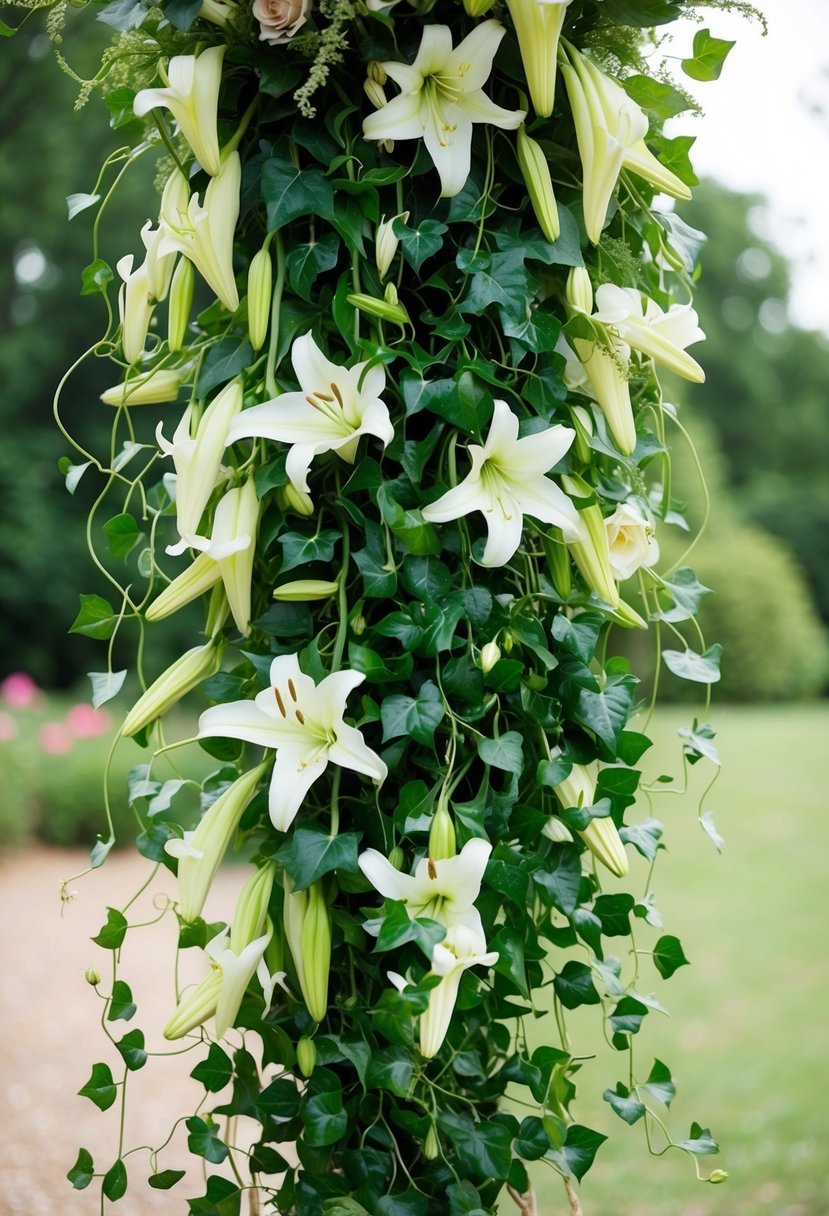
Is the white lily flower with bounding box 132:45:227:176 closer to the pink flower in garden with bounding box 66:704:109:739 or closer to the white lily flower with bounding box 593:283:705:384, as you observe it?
the white lily flower with bounding box 593:283:705:384

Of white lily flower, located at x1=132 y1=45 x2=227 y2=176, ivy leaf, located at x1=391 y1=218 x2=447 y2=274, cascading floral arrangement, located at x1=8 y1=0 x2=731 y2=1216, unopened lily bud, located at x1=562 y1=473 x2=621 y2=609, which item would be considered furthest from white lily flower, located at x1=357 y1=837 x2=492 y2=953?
white lily flower, located at x1=132 y1=45 x2=227 y2=176

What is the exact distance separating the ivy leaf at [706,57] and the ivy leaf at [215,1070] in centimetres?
89

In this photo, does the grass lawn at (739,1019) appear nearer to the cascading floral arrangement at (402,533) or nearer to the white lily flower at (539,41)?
the cascading floral arrangement at (402,533)

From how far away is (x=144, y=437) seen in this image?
1015 centimetres

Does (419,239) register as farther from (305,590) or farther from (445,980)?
(445,980)

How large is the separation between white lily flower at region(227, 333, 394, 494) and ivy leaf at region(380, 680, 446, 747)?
7.1 inches

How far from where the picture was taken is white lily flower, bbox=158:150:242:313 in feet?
2.86

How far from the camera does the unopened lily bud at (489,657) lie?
34.0 inches

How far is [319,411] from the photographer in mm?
857

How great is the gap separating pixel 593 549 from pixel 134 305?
1.46 ft

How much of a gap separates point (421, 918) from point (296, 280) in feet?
1.65

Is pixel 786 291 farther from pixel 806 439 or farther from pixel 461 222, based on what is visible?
pixel 461 222

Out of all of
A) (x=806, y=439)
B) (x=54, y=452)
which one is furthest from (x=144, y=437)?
(x=806, y=439)

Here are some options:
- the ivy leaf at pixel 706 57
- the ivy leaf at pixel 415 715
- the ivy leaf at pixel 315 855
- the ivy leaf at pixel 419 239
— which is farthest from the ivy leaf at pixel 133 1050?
the ivy leaf at pixel 706 57
